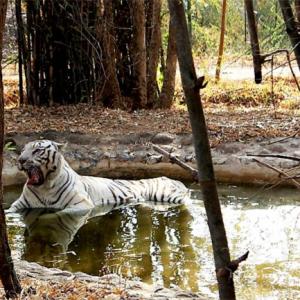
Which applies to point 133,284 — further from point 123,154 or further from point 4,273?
point 123,154

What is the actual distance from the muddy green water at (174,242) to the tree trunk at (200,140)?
95.6 inches

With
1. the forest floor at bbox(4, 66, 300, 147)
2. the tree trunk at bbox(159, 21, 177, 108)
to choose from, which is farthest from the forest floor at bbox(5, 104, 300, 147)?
the tree trunk at bbox(159, 21, 177, 108)

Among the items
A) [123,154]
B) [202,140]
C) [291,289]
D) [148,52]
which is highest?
[148,52]

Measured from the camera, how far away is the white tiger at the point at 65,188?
6977 millimetres

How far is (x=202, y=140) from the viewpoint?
1.90m

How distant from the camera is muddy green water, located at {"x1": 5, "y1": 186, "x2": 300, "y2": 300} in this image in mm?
4770

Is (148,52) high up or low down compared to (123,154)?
up

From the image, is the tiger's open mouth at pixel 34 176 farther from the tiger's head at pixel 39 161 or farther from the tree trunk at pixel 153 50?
the tree trunk at pixel 153 50

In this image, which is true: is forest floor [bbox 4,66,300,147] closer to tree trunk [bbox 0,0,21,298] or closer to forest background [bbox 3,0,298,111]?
forest background [bbox 3,0,298,111]

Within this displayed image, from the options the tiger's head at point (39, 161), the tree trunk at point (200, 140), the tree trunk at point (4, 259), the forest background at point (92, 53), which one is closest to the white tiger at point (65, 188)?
the tiger's head at point (39, 161)

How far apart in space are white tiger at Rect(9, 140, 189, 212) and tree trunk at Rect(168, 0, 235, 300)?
5.11m

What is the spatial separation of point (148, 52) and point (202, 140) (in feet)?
31.6

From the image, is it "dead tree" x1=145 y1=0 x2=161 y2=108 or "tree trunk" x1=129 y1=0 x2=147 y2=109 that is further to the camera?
"dead tree" x1=145 y1=0 x2=161 y2=108

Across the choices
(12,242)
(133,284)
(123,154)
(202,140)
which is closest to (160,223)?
(12,242)
